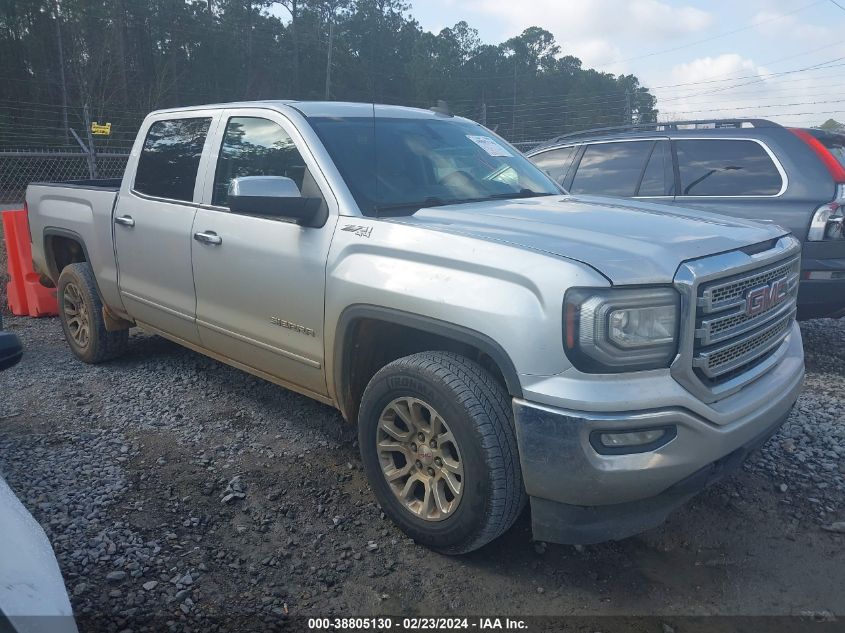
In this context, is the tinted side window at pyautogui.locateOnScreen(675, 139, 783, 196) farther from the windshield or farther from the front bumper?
the front bumper

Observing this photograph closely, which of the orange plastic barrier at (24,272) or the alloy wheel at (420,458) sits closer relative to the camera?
the alloy wheel at (420,458)

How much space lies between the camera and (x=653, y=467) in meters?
2.50

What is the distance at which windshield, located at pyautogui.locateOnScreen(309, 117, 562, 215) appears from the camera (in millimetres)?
3572

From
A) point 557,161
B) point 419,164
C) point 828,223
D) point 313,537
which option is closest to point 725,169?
point 828,223

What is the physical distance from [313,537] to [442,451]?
0.77 metres

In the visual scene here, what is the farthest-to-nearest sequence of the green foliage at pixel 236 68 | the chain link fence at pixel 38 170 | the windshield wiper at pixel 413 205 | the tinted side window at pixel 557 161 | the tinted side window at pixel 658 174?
the green foliage at pixel 236 68, the chain link fence at pixel 38 170, the tinted side window at pixel 557 161, the tinted side window at pixel 658 174, the windshield wiper at pixel 413 205

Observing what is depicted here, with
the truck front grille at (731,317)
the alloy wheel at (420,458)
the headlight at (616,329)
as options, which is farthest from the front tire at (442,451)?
Answer: the truck front grille at (731,317)

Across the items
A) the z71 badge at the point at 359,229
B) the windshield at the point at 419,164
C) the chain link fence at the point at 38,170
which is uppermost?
the windshield at the point at 419,164

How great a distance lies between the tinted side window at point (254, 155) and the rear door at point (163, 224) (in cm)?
20

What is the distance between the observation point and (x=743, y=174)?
576 cm

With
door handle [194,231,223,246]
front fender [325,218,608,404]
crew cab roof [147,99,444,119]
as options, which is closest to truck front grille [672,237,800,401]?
front fender [325,218,608,404]

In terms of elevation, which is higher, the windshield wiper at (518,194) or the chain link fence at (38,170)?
the windshield wiper at (518,194)

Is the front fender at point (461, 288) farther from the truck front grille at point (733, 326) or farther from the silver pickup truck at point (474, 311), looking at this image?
the truck front grille at point (733, 326)

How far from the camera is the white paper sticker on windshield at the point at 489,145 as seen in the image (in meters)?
4.31
